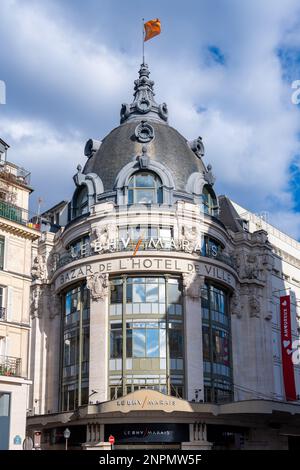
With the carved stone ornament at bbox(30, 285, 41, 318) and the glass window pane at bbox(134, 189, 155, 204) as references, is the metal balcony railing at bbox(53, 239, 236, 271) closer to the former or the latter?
the carved stone ornament at bbox(30, 285, 41, 318)

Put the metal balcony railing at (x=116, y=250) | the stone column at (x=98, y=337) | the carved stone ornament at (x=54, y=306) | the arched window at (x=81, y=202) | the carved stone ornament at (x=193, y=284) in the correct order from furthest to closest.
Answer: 1. the arched window at (x=81, y=202)
2. the carved stone ornament at (x=54, y=306)
3. the metal balcony railing at (x=116, y=250)
4. the carved stone ornament at (x=193, y=284)
5. the stone column at (x=98, y=337)

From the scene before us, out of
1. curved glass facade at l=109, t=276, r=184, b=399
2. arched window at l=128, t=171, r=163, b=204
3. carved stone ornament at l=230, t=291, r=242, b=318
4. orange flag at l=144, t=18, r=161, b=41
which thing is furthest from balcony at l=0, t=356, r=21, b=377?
orange flag at l=144, t=18, r=161, b=41

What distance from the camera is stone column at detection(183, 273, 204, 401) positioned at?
173 feet

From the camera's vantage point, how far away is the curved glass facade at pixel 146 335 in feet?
172

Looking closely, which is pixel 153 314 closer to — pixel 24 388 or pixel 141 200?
pixel 141 200

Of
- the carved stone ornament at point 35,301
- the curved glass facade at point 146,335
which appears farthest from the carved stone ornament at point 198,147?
the carved stone ornament at point 35,301

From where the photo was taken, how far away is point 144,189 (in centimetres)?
5903

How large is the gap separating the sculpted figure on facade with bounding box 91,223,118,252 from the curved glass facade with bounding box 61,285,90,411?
368 centimetres

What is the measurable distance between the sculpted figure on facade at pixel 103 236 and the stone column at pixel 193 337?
271 inches

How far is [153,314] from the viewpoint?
53.8 metres

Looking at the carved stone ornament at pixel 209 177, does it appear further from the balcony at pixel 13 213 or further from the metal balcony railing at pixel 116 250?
the balcony at pixel 13 213

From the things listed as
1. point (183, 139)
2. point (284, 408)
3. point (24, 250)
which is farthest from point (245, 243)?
point (24, 250)

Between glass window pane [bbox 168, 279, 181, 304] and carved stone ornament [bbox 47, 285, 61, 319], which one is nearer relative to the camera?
glass window pane [bbox 168, 279, 181, 304]

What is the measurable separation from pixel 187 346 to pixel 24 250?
19.0 metres
